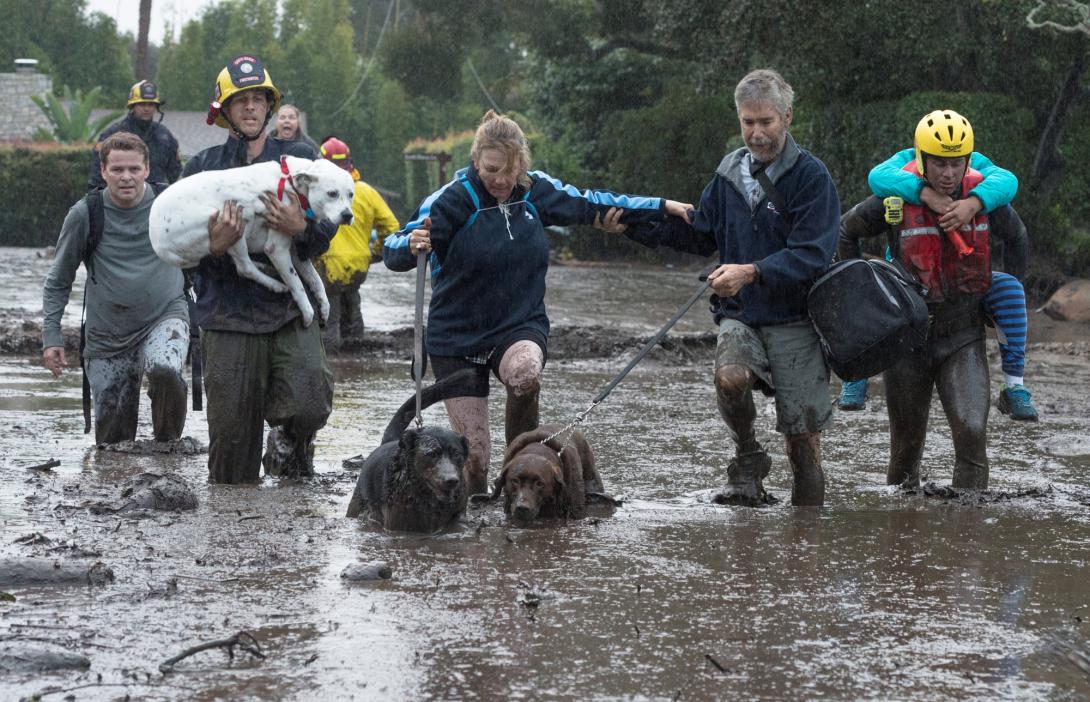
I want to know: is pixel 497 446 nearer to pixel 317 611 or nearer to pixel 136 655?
pixel 317 611

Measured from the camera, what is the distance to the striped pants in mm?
7730

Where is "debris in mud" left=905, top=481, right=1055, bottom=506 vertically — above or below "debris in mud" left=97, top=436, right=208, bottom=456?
above

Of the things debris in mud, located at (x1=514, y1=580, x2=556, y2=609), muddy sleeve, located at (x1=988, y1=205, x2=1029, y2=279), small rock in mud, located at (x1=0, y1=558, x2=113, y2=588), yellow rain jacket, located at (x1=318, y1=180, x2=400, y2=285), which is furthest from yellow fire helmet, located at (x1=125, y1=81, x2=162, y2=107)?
debris in mud, located at (x1=514, y1=580, x2=556, y2=609)

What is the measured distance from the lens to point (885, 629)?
4949 mm

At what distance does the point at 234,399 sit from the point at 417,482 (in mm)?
1498

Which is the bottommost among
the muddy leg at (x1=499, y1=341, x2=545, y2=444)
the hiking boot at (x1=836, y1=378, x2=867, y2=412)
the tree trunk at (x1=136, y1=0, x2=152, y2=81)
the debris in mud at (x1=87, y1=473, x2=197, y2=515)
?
the debris in mud at (x1=87, y1=473, x2=197, y2=515)

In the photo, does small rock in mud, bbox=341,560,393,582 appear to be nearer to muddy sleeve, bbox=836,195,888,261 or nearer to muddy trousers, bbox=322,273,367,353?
muddy sleeve, bbox=836,195,888,261

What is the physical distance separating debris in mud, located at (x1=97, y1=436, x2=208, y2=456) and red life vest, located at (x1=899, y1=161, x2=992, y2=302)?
166 inches

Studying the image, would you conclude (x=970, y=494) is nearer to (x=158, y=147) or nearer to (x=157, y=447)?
(x=157, y=447)

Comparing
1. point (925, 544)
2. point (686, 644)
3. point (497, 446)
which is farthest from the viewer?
point (497, 446)

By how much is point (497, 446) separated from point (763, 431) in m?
1.98

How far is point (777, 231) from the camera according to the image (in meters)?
7.03

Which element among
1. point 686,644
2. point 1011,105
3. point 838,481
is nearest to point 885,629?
point 686,644

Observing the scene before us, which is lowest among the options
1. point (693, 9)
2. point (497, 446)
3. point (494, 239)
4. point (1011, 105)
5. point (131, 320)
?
point (497, 446)
